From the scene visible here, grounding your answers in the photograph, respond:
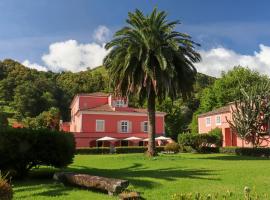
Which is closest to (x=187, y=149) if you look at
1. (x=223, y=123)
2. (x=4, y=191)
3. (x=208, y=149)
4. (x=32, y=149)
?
(x=208, y=149)

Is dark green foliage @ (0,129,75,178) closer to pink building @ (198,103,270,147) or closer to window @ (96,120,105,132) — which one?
window @ (96,120,105,132)

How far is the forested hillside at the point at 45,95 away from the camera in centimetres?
7581

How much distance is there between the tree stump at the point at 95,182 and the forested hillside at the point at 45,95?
49.1 m

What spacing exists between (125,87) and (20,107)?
174ft

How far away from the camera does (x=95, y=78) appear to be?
10119cm

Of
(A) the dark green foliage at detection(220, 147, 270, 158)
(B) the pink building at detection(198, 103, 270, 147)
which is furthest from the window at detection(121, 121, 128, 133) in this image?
(A) the dark green foliage at detection(220, 147, 270, 158)

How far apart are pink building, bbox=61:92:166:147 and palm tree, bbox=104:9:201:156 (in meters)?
21.8

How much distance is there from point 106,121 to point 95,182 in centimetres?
4099

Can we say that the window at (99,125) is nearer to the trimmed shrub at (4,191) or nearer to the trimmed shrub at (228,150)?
the trimmed shrub at (228,150)

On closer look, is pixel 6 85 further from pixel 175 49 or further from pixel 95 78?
pixel 175 49

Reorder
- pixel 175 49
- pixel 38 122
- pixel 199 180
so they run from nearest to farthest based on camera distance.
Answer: pixel 199 180
pixel 175 49
pixel 38 122

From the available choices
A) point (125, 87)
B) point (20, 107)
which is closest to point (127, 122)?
point (125, 87)

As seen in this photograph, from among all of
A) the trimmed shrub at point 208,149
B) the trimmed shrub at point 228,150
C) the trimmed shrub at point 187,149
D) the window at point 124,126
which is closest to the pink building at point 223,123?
the trimmed shrub at point 208,149

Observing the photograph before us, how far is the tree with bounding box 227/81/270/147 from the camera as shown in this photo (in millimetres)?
39562
